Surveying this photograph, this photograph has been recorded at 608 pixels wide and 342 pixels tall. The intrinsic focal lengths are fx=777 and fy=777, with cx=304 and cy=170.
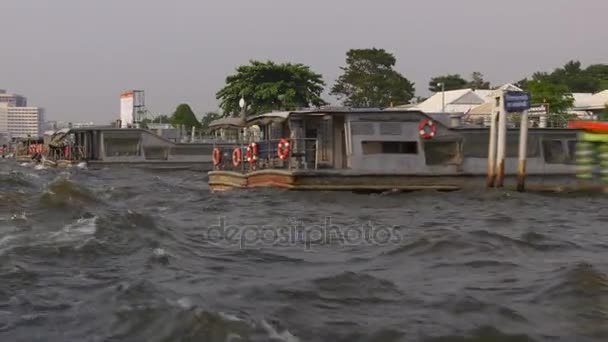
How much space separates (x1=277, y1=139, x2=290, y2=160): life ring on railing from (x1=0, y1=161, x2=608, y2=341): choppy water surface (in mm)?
4360

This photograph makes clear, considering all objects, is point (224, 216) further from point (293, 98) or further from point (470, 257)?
point (293, 98)

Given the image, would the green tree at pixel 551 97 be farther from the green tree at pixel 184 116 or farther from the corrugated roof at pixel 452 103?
the green tree at pixel 184 116

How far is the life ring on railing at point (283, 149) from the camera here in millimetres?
18609

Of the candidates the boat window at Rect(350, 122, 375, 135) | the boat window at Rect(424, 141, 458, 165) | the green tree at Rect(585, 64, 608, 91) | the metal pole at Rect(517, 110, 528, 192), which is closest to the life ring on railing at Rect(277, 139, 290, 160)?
the boat window at Rect(350, 122, 375, 135)

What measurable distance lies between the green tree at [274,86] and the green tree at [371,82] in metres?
7.29

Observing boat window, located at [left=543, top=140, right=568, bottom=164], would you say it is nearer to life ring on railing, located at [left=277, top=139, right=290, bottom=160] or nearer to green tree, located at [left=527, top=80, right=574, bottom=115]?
life ring on railing, located at [left=277, top=139, right=290, bottom=160]

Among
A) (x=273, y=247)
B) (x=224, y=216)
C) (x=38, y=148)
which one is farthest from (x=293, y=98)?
(x=273, y=247)

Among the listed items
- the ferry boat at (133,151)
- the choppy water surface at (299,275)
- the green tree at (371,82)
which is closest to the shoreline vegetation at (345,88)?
the green tree at (371,82)

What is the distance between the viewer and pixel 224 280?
300 inches

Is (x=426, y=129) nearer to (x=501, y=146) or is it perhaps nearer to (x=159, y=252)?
(x=501, y=146)

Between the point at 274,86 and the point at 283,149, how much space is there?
3305cm

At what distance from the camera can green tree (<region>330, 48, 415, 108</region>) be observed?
196ft

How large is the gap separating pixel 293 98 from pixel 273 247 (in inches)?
1631

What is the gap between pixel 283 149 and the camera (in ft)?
61.3
